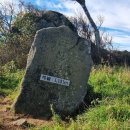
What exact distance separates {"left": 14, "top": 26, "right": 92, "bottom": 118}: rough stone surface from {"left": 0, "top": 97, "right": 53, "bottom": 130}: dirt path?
0.85 ft

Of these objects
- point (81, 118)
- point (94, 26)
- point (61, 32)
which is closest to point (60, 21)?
point (94, 26)

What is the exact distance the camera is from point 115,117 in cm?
793

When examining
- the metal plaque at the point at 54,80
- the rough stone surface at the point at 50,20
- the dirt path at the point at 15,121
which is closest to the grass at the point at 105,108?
the dirt path at the point at 15,121

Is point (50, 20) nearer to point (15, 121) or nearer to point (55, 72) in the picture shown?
point (55, 72)

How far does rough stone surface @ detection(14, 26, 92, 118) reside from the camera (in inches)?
357

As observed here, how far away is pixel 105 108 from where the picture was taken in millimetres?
8156

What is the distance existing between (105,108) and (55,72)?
1.53 meters

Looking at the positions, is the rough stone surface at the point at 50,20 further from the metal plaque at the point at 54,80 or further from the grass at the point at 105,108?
the metal plaque at the point at 54,80

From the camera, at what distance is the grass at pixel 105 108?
7.07 m

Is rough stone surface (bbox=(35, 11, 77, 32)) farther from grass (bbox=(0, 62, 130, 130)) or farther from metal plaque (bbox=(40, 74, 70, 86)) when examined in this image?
metal plaque (bbox=(40, 74, 70, 86))

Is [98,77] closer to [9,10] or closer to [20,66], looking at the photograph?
[20,66]

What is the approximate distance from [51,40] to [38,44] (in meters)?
0.28

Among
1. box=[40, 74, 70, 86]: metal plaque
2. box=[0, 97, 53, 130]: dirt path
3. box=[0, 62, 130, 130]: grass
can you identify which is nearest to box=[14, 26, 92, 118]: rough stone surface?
box=[40, 74, 70, 86]: metal plaque

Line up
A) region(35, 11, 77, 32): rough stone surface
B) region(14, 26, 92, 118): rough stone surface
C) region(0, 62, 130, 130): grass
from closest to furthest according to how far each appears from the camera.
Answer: region(0, 62, 130, 130): grass, region(14, 26, 92, 118): rough stone surface, region(35, 11, 77, 32): rough stone surface
